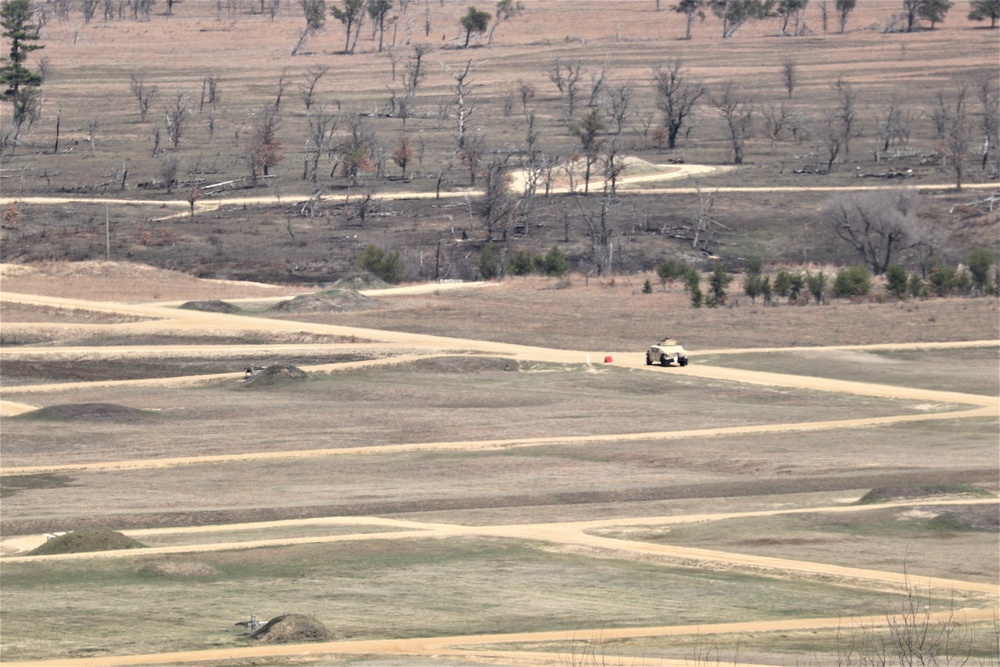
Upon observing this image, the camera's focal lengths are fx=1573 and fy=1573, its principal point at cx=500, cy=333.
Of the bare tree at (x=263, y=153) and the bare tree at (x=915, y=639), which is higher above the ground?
the bare tree at (x=263, y=153)

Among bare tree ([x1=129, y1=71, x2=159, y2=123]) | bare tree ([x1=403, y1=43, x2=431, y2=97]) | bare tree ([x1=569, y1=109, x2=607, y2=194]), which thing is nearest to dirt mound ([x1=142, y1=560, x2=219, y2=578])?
bare tree ([x1=569, y1=109, x2=607, y2=194])

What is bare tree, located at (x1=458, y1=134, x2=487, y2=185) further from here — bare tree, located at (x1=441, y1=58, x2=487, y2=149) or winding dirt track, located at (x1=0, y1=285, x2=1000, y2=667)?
winding dirt track, located at (x1=0, y1=285, x2=1000, y2=667)

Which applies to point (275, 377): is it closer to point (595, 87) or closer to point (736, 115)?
point (736, 115)

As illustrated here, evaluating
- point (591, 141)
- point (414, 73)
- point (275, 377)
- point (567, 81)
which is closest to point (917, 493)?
point (275, 377)

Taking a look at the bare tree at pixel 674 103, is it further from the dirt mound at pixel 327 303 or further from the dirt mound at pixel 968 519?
the dirt mound at pixel 968 519

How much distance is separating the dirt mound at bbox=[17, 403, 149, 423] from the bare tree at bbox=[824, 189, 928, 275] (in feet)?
196

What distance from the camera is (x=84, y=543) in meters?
35.9

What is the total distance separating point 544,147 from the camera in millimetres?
145375

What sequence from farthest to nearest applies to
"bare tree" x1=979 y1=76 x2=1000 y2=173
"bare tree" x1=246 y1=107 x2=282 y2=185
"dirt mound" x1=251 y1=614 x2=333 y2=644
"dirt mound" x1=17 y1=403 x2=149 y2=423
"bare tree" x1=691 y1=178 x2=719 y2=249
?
"bare tree" x1=246 y1=107 x2=282 y2=185, "bare tree" x1=979 y1=76 x2=1000 y2=173, "bare tree" x1=691 y1=178 x2=719 y2=249, "dirt mound" x1=17 y1=403 x2=149 y2=423, "dirt mound" x1=251 y1=614 x2=333 y2=644

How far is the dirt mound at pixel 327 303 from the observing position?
86.9 metres

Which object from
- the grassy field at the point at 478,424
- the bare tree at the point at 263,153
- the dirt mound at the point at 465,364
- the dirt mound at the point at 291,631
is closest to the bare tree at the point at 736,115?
the grassy field at the point at 478,424

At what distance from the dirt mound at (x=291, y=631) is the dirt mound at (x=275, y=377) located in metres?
38.8

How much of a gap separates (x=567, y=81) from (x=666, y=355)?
116 meters

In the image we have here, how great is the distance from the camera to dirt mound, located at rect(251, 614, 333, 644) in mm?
26625
